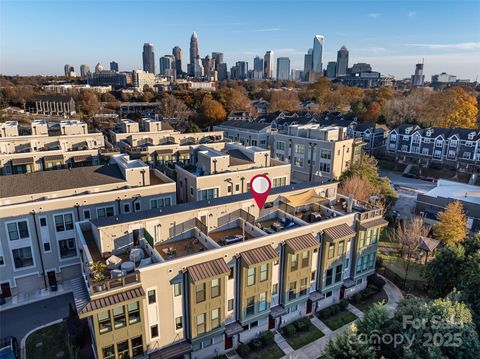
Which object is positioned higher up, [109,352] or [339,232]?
[339,232]

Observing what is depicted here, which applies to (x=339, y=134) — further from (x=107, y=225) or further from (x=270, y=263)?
(x=107, y=225)

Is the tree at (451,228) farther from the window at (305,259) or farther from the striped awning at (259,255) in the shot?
the striped awning at (259,255)

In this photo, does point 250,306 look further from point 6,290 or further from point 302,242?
point 6,290

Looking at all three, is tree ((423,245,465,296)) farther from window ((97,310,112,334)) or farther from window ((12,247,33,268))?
window ((12,247,33,268))

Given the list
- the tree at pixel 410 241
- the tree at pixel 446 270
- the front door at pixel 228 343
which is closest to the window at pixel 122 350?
the front door at pixel 228 343

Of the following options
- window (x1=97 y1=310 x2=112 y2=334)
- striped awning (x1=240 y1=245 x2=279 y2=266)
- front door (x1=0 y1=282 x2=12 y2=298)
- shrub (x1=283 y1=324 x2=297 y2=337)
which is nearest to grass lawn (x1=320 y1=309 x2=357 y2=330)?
shrub (x1=283 y1=324 x2=297 y2=337)

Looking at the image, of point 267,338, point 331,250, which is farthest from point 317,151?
point 267,338

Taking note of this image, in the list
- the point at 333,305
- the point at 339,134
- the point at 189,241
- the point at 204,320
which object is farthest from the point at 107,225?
the point at 339,134
